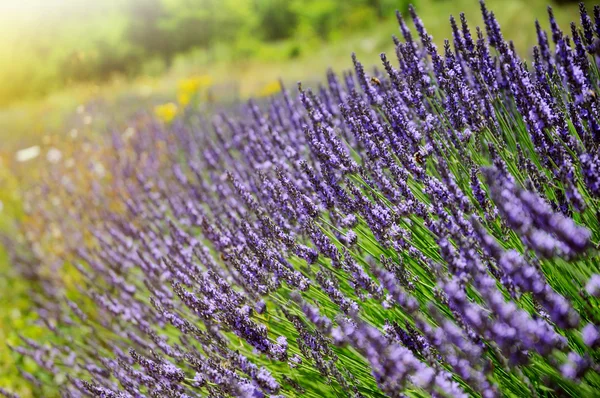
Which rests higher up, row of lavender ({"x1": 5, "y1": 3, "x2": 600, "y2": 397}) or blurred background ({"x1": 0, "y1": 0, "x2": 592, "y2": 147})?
blurred background ({"x1": 0, "y1": 0, "x2": 592, "y2": 147})

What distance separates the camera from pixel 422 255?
1.51m

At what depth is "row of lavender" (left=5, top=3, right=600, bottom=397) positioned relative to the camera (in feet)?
3.13

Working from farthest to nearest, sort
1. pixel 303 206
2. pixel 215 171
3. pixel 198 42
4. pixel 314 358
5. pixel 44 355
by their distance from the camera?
pixel 198 42 → pixel 215 171 → pixel 44 355 → pixel 303 206 → pixel 314 358

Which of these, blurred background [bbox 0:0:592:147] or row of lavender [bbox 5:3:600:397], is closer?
row of lavender [bbox 5:3:600:397]

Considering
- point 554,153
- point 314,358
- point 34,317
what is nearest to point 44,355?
point 34,317

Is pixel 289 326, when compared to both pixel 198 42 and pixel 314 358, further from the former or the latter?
pixel 198 42

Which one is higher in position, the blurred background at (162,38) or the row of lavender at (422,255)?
the blurred background at (162,38)

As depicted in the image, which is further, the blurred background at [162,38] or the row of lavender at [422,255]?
the blurred background at [162,38]

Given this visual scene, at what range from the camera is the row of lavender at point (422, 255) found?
0.95 meters

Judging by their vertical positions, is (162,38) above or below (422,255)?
above

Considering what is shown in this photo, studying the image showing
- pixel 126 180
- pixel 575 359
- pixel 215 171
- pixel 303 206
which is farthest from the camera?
pixel 126 180

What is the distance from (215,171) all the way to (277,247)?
1589 mm

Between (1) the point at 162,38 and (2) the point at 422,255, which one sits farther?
(1) the point at 162,38

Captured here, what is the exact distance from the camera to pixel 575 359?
0.92m
